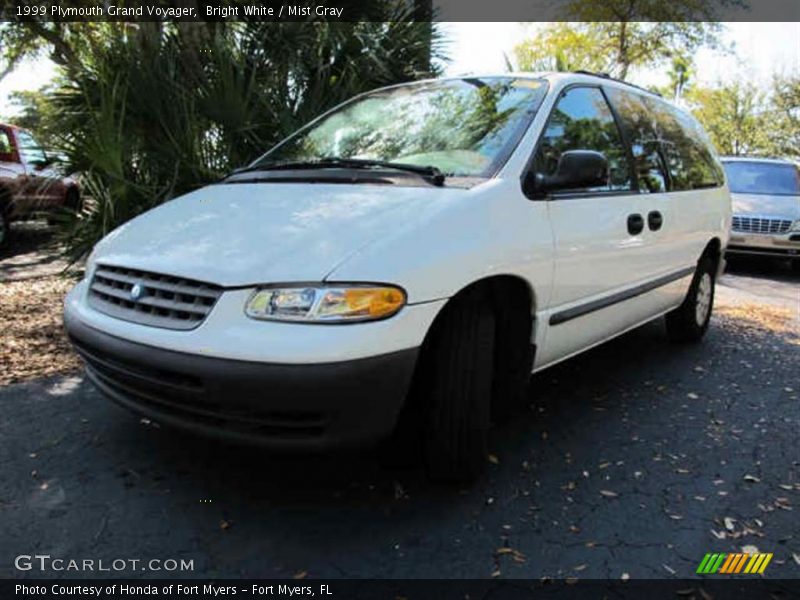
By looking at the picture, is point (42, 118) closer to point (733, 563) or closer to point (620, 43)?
point (733, 563)

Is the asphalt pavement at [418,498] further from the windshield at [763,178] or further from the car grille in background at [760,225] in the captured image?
the windshield at [763,178]

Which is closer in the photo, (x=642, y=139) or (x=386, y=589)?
(x=386, y=589)

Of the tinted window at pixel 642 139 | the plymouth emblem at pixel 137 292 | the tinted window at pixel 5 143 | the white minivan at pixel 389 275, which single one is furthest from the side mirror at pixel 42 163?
the tinted window at pixel 5 143

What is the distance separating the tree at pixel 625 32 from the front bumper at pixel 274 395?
17.7 meters

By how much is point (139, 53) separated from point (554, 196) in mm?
3658

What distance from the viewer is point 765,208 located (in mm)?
9719

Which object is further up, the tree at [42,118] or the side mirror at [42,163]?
the tree at [42,118]

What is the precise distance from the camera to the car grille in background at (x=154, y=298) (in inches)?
91.4

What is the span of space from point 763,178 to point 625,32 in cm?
1015

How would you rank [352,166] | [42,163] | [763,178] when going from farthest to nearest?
[763,178] → [42,163] → [352,166]

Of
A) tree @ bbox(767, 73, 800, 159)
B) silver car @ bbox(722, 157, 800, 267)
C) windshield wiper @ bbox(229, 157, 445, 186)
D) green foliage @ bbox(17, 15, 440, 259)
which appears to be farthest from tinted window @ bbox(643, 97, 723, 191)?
tree @ bbox(767, 73, 800, 159)

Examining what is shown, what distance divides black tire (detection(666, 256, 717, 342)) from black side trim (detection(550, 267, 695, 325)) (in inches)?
17.6

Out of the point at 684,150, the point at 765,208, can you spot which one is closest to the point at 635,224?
the point at 684,150

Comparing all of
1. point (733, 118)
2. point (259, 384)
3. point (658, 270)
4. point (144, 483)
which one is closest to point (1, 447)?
point (144, 483)
